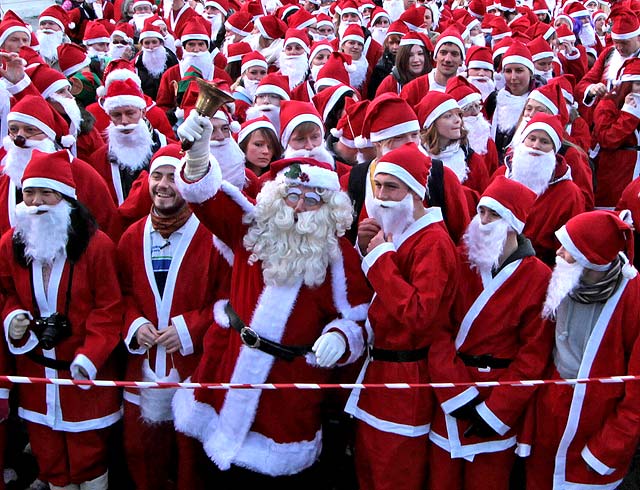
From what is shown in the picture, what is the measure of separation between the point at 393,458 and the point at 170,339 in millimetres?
1337

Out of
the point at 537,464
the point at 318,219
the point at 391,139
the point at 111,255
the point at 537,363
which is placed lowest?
the point at 537,464

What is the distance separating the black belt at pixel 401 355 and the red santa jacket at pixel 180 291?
92 centimetres

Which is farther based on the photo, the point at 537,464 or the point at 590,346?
the point at 537,464

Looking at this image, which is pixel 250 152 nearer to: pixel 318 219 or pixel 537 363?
pixel 318 219

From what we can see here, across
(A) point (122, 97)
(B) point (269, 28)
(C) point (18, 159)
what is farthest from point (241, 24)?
(C) point (18, 159)

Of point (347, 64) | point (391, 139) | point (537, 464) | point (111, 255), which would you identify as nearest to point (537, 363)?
point (537, 464)

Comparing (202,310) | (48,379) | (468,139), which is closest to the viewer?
(48,379)

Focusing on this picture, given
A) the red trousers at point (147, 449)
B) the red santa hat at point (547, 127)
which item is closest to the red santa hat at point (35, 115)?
the red trousers at point (147, 449)

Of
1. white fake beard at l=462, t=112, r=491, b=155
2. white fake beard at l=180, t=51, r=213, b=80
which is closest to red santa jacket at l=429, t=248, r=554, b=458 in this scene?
white fake beard at l=462, t=112, r=491, b=155

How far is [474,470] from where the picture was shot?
376cm

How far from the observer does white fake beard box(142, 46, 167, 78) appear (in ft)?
31.9

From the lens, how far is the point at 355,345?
3.57 metres

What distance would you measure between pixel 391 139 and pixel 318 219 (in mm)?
1078

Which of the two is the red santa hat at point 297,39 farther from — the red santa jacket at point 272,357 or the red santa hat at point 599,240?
the red santa hat at point 599,240
